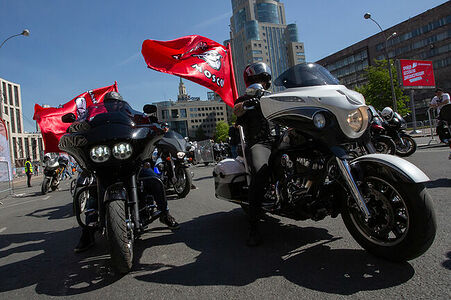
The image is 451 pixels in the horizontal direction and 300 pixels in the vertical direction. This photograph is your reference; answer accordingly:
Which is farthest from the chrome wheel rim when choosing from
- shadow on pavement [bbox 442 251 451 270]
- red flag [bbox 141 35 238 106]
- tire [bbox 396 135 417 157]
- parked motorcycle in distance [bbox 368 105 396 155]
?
tire [bbox 396 135 417 157]

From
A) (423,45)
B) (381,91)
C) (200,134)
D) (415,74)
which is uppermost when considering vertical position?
(423,45)

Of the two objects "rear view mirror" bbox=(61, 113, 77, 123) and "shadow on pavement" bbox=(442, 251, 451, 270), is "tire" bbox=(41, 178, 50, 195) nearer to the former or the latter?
"rear view mirror" bbox=(61, 113, 77, 123)

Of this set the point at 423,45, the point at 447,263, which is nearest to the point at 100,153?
the point at 447,263

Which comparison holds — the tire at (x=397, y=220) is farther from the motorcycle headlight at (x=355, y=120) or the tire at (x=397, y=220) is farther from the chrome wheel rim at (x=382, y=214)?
the motorcycle headlight at (x=355, y=120)

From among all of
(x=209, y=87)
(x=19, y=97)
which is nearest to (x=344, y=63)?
(x=209, y=87)

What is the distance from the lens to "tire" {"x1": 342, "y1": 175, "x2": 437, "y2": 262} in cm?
198

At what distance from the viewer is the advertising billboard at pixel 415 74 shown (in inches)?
1077

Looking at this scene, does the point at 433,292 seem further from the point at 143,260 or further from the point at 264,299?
the point at 143,260

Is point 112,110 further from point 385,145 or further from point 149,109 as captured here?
point 385,145

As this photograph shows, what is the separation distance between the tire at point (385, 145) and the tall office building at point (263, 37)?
12491cm

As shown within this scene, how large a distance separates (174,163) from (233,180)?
3324mm

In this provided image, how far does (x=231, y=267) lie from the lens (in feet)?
8.14

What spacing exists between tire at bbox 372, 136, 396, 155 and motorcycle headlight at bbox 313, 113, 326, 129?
563 centimetres

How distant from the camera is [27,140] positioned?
324ft
